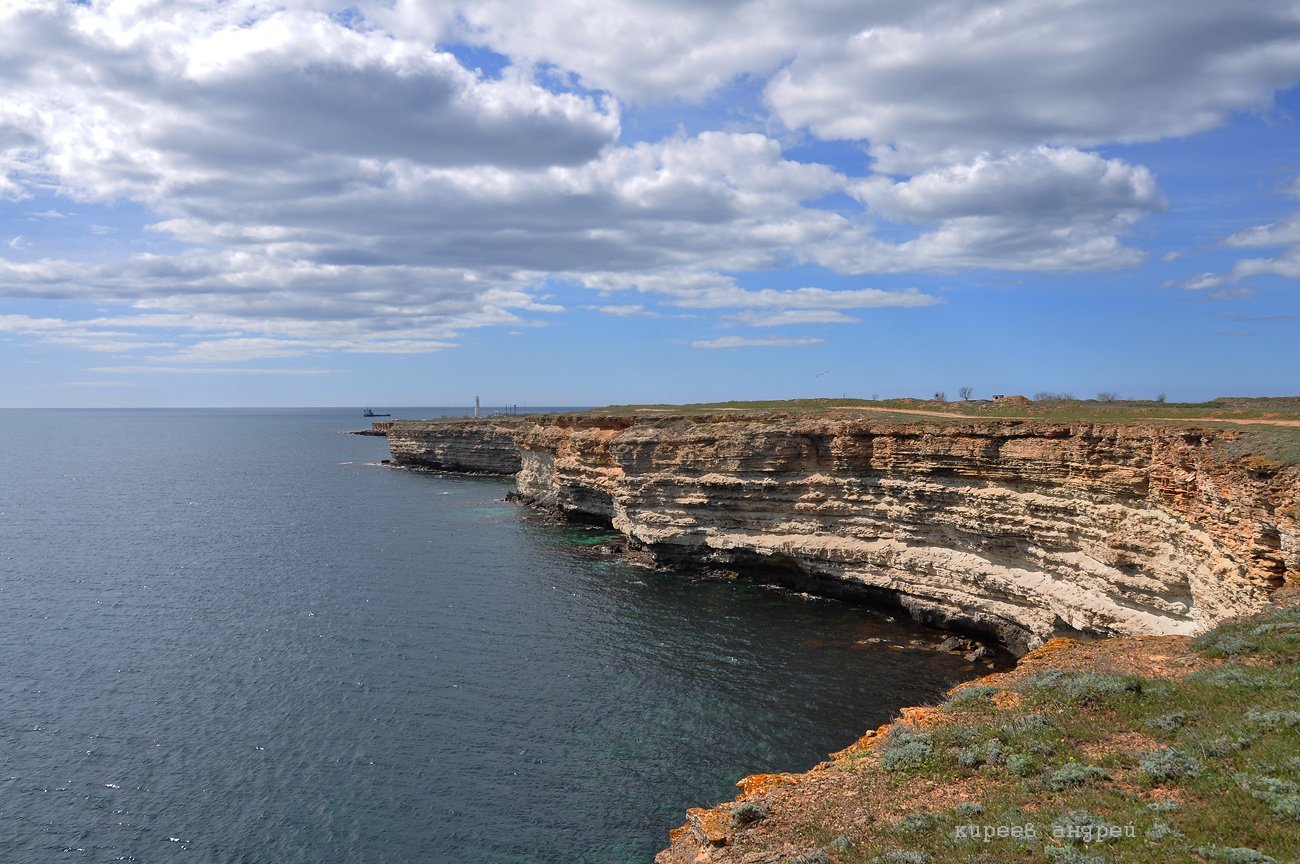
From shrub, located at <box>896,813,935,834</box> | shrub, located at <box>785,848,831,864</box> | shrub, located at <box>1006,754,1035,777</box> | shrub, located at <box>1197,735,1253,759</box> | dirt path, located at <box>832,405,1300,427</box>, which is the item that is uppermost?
dirt path, located at <box>832,405,1300,427</box>

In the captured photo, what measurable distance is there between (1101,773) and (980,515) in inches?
870

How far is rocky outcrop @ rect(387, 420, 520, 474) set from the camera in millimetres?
108000

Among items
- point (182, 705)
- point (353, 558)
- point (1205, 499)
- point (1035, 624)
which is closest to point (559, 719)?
point (182, 705)

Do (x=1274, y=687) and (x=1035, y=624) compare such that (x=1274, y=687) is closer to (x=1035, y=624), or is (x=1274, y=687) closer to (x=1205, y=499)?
(x=1205, y=499)

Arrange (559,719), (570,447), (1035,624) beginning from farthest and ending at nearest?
(570,447) → (1035,624) → (559,719)

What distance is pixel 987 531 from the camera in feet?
111

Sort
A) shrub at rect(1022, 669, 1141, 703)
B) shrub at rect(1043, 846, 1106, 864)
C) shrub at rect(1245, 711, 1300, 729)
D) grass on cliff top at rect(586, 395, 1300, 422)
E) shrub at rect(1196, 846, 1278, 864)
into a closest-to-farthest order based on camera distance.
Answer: shrub at rect(1196, 846, 1278, 864) < shrub at rect(1043, 846, 1106, 864) < shrub at rect(1245, 711, 1300, 729) < shrub at rect(1022, 669, 1141, 703) < grass on cliff top at rect(586, 395, 1300, 422)

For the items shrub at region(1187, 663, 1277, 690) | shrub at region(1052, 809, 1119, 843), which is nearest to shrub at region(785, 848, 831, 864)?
shrub at region(1052, 809, 1119, 843)

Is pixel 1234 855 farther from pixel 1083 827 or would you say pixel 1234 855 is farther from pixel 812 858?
pixel 812 858

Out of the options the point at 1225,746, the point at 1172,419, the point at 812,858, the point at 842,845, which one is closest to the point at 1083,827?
the point at 842,845

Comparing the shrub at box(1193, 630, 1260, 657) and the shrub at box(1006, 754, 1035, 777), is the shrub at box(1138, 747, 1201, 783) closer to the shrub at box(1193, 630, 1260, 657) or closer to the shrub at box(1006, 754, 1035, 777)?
the shrub at box(1006, 754, 1035, 777)

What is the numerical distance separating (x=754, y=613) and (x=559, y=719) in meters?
15.3

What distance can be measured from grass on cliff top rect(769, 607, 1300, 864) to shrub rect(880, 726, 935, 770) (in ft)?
0.11

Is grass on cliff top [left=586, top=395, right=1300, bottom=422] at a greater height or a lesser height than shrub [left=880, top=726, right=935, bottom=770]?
greater
